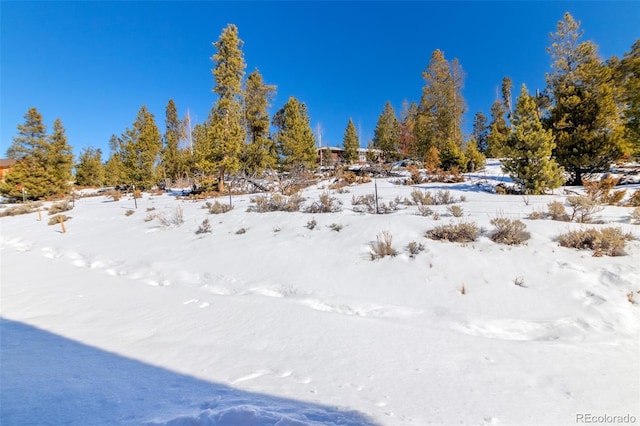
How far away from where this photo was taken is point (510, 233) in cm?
571

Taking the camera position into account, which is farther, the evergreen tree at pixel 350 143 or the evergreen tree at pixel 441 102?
the evergreen tree at pixel 350 143

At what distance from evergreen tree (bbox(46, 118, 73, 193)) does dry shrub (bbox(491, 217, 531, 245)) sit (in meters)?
38.2

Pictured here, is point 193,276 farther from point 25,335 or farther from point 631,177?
point 631,177

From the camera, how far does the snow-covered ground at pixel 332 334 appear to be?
7.01 feet

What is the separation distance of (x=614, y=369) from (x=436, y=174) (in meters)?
17.9

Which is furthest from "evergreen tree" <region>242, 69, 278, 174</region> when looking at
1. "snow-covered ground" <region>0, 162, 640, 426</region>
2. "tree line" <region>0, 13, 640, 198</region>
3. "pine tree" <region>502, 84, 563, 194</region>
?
"snow-covered ground" <region>0, 162, 640, 426</region>

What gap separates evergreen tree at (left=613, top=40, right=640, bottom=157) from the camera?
45.0ft

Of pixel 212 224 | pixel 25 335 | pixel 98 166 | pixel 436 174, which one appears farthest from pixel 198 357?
pixel 98 166

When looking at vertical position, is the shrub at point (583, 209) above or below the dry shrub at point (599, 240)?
above

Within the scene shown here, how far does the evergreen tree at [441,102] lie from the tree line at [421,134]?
9 centimetres

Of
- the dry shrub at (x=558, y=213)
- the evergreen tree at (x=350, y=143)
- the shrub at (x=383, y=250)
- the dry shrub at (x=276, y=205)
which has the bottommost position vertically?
the shrub at (x=383, y=250)

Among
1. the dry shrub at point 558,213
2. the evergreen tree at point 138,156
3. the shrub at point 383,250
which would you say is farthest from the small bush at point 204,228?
the evergreen tree at point 138,156

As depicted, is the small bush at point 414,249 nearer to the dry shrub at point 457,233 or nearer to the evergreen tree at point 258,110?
the dry shrub at point 457,233

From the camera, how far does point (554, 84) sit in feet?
53.1
